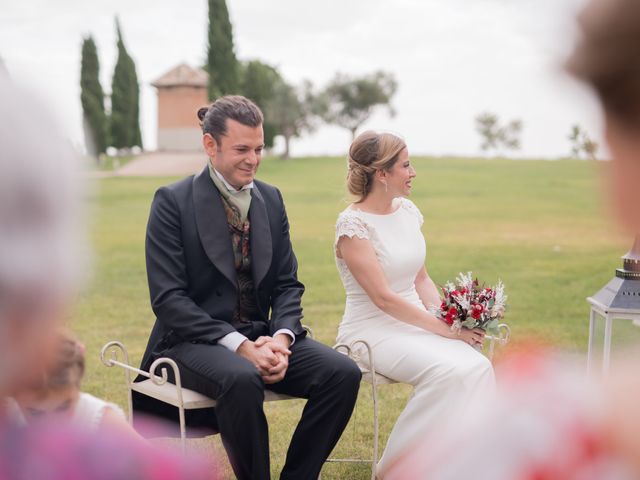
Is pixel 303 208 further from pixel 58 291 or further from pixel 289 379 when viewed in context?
pixel 58 291

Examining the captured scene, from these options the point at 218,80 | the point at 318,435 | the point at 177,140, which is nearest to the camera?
the point at 318,435

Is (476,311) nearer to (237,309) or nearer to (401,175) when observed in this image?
(401,175)

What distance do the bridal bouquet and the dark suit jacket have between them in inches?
31.2

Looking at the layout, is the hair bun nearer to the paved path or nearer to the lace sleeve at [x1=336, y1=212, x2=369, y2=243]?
the lace sleeve at [x1=336, y1=212, x2=369, y2=243]

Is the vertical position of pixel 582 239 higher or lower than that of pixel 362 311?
lower

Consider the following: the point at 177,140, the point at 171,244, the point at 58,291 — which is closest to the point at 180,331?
the point at 171,244

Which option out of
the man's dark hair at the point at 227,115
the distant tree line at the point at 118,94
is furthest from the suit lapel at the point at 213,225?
the distant tree line at the point at 118,94

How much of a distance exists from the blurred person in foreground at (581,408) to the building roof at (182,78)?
50.5 m

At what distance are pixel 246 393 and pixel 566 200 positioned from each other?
24066 millimetres

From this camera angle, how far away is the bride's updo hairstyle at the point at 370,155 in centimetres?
457

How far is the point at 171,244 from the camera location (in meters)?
3.99

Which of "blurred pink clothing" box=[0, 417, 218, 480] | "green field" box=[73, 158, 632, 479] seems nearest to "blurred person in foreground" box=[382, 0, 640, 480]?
"green field" box=[73, 158, 632, 479]

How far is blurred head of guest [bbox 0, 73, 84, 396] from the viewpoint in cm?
83

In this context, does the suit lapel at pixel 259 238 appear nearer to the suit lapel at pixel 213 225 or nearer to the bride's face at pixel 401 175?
the suit lapel at pixel 213 225
